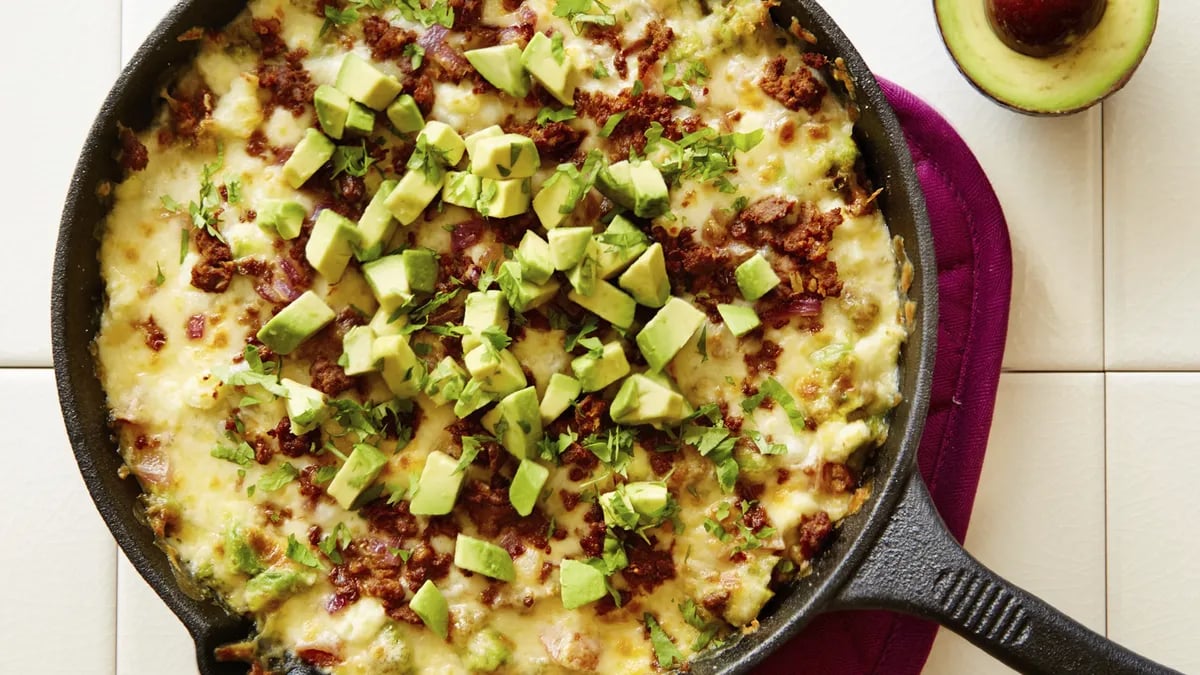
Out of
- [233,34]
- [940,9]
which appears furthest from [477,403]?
[940,9]

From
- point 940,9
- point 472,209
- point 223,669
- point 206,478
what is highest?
point 940,9

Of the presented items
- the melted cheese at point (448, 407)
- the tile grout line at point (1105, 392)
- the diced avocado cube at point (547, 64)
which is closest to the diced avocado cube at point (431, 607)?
the melted cheese at point (448, 407)

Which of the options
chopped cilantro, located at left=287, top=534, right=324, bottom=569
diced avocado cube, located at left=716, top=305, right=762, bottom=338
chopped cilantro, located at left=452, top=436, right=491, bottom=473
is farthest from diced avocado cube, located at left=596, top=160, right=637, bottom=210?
chopped cilantro, located at left=287, top=534, right=324, bottom=569

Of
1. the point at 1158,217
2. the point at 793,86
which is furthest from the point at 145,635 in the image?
the point at 1158,217

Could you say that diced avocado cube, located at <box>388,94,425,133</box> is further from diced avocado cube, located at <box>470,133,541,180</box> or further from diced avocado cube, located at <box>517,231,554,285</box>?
diced avocado cube, located at <box>517,231,554,285</box>

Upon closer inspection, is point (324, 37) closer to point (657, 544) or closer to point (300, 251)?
point (300, 251)

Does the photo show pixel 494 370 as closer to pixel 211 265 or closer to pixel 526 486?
pixel 526 486

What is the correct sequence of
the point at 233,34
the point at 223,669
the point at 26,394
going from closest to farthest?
the point at 223,669, the point at 233,34, the point at 26,394
